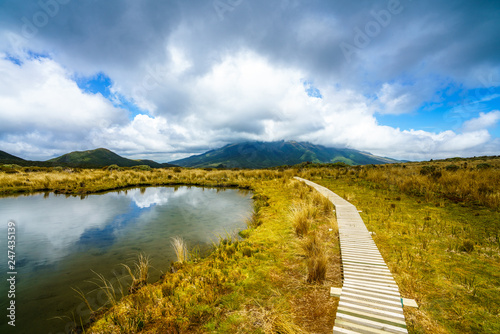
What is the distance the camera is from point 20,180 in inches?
784

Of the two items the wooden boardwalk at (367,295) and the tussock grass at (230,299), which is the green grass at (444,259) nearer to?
the wooden boardwalk at (367,295)

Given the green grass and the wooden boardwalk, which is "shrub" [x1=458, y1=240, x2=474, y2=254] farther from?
the wooden boardwalk

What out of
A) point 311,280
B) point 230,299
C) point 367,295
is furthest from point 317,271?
point 230,299

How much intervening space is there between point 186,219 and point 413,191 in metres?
14.7

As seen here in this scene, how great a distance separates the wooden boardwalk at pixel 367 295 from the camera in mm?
3129

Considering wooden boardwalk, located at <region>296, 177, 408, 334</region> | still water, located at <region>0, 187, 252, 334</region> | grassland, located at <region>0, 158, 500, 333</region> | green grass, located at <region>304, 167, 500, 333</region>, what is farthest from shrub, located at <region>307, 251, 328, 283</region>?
still water, located at <region>0, 187, 252, 334</region>

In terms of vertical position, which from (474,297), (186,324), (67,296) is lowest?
(67,296)

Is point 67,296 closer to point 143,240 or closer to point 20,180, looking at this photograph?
point 143,240

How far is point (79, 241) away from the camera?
801 centimetres

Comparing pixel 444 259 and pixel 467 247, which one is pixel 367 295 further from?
pixel 467 247

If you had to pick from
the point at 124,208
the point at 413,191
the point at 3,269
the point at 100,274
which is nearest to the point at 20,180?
the point at 124,208

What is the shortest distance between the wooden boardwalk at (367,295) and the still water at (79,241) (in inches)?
201

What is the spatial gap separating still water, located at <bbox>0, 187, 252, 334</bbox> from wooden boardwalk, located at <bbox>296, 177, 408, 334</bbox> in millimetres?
5103

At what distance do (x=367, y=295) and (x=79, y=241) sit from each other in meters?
10.2
